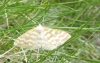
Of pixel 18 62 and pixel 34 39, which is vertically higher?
pixel 34 39

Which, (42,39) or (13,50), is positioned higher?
(42,39)

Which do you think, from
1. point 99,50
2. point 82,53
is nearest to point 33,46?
point 82,53

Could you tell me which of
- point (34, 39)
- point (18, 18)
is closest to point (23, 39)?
point (34, 39)

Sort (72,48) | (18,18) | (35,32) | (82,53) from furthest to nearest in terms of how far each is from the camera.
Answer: (82,53)
(72,48)
(18,18)
(35,32)

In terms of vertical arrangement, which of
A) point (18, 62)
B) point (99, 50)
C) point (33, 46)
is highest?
point (33, 46)

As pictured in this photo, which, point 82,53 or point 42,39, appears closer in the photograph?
point 42,39

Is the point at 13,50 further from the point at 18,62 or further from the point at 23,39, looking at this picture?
the point at 23,39

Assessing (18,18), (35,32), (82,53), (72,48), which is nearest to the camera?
(35,32)

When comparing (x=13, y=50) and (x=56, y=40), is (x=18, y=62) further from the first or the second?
(x=56, y=40)

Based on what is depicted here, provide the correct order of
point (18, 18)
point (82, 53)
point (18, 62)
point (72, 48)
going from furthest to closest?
point (82, 53) < point (72, 48) < point (18, 18) < point (18, 62)
